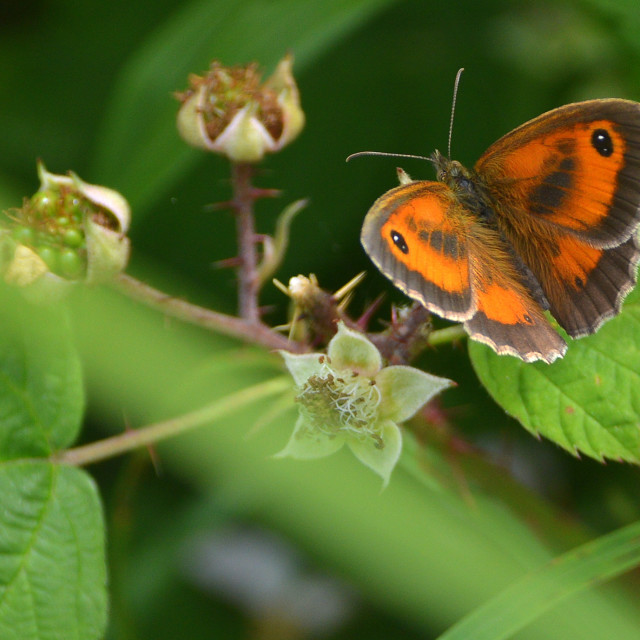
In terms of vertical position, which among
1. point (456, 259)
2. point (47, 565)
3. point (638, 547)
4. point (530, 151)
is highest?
point (530, 151)

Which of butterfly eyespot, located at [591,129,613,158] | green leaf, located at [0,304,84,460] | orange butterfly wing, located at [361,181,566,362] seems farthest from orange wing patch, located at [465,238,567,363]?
green leaf, located at [0,304,84,460]

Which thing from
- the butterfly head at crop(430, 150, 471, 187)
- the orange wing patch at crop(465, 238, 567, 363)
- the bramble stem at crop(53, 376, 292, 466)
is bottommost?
the bramble stem at crop(53, 376, 292, 466)

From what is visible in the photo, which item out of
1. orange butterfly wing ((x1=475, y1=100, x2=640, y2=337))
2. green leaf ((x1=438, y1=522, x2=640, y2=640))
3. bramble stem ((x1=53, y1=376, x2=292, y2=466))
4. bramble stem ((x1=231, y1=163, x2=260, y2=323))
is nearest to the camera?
green leaf ((x1=438, y1=522, x2=640, y2=640))

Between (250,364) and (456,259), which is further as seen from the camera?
(250,364)

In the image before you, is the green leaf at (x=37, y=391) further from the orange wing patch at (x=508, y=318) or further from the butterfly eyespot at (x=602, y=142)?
the butterfly eyespot at (x=602, y=142)

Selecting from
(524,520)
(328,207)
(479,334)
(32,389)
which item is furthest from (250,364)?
(328,207)

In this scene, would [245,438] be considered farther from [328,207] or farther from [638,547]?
[328,207]

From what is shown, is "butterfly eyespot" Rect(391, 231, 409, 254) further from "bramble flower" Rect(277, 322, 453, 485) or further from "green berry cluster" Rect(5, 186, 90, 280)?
"green berry cluster" Rect(5, 186, 90, 280)
